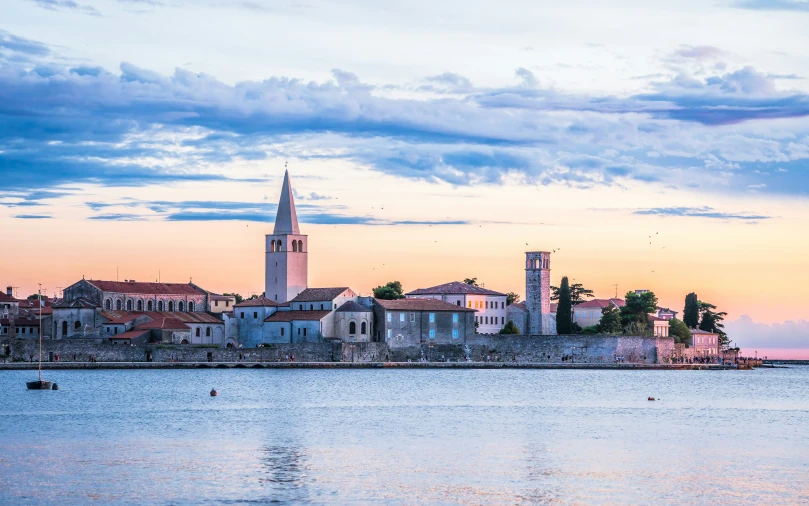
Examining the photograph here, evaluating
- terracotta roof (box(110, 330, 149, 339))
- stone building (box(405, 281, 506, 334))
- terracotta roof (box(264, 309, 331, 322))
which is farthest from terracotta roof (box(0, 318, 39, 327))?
stone building (box(405, 281, 506, 334))

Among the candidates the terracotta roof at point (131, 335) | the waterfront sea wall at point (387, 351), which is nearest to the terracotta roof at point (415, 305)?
the waterfront sea wall at point (387, 351)

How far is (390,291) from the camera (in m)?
109

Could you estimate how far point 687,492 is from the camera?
25.5 metres

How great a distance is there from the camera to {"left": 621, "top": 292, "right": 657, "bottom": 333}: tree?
10812cm

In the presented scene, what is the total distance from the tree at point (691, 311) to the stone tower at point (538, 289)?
15.5 metres

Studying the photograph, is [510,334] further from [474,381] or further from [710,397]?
[710,397]

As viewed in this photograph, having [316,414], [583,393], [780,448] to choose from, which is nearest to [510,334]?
[583,393]

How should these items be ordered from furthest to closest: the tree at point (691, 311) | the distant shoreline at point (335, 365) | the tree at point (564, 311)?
the tree at point (691, 311), the tree at point (564, 311), the distant shoreline at point (335, 365)

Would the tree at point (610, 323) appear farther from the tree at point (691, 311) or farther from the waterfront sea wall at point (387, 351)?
the tree at point (691, 311)

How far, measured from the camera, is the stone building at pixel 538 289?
10706cm

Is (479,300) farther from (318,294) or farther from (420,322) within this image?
(318,294)

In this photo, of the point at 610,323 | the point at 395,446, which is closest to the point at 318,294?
the point at 610,323

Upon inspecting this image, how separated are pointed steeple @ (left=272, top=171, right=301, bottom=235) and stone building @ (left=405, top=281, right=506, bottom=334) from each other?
13.8m

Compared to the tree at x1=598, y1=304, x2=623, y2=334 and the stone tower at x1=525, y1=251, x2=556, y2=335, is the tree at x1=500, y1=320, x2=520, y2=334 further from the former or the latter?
the tree at x1=598, y1=304, x2=623, y2=334
